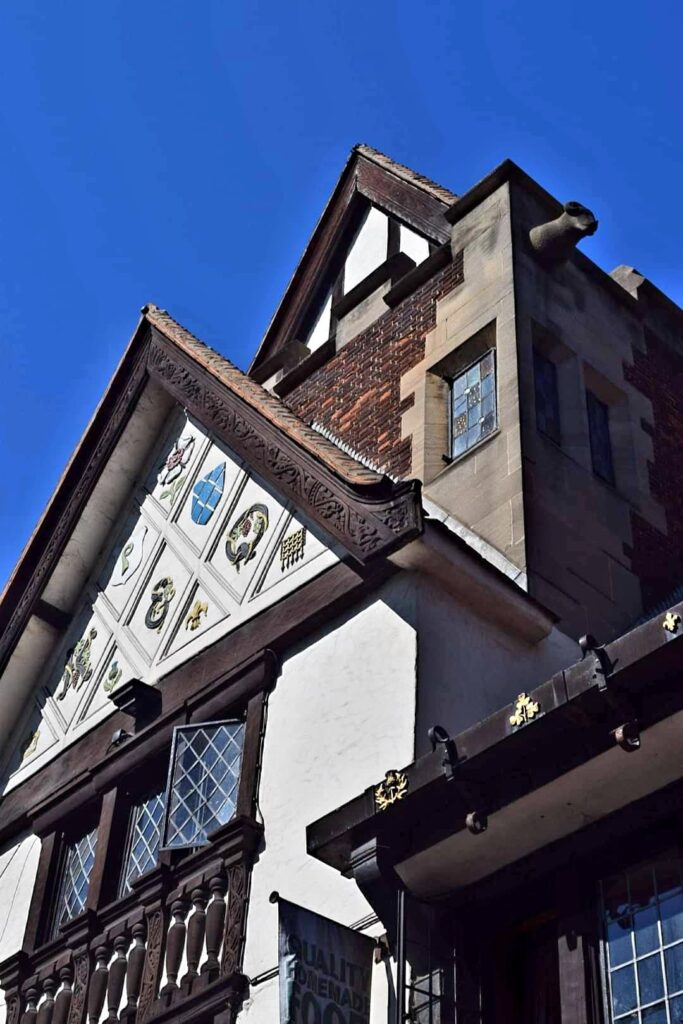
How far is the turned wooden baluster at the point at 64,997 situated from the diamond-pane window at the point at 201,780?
115cm

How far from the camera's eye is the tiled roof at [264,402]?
10.6 m

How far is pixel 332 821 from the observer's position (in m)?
8.13

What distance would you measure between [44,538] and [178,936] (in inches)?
197

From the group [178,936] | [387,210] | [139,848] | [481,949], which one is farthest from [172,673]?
[387,210]

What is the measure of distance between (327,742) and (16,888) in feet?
11.6

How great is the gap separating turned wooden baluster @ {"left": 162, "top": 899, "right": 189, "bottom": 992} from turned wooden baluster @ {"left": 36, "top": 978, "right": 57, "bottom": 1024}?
1314 millimetres

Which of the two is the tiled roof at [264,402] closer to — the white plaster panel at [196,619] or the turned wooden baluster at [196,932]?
the white plaster panel at [196,619]

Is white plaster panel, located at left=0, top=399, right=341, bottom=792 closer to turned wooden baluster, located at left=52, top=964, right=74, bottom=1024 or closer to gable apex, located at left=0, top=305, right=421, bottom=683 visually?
gable apex, located at left=0, top=305, right=421, bottom=683

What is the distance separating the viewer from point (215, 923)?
9.29m

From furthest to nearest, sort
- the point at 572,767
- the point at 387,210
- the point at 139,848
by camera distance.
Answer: the point at 387,210 → the point at 139,848 → the point at 572,767

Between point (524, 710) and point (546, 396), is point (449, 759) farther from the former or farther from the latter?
point (546, 396)

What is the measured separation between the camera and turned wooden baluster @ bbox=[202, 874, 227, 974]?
9.12 m

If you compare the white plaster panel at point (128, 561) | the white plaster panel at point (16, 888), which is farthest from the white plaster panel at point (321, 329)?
the white plaster panel at point (16, 888)

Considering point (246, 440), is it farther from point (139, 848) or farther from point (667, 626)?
point (667, 626)
